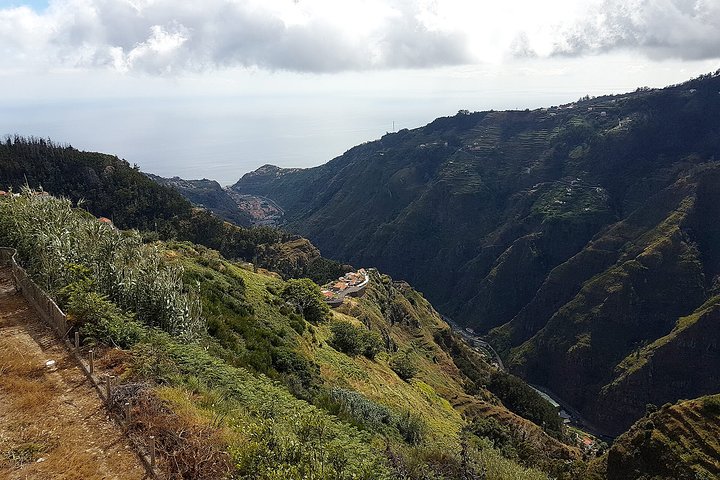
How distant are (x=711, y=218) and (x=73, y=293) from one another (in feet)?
553

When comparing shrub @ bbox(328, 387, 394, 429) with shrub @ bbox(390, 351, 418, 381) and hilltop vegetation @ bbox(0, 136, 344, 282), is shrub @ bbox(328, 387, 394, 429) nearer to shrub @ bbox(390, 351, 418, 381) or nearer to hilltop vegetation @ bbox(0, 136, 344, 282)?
shrub @ bbox(390, 351, 418, 381)

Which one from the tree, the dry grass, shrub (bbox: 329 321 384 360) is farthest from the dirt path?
the tree

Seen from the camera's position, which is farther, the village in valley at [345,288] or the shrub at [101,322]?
the village in valley at [345,288]

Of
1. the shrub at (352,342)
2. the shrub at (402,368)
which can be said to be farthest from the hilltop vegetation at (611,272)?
the shrub at (352,342)

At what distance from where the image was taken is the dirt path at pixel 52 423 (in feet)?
31.9

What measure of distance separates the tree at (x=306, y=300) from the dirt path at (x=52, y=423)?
31.0 metres

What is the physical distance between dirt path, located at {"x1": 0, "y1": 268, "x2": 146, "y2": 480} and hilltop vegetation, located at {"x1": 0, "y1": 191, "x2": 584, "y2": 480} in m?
0.73

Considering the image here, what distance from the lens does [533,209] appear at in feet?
616

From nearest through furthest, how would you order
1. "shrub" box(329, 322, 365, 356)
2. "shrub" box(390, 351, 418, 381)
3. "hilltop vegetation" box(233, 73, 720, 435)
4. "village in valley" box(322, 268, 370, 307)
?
"shrub" box(329, 322, 365, 356) < "shrub" box(390, 351, 418, 381) < "village in valley" box(322, 268, 370, 307) < "hilltop vegetation" box(233, 73, 720, 435)

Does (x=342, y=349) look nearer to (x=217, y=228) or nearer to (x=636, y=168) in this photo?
(x=217, y=228)

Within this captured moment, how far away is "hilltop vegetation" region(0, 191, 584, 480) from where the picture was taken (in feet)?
31.9

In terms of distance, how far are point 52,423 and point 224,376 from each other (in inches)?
196

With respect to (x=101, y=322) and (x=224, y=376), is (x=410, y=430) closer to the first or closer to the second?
(x=224, y=376)

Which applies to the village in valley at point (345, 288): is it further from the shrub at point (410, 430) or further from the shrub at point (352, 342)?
the shrub at point (410, 430)
